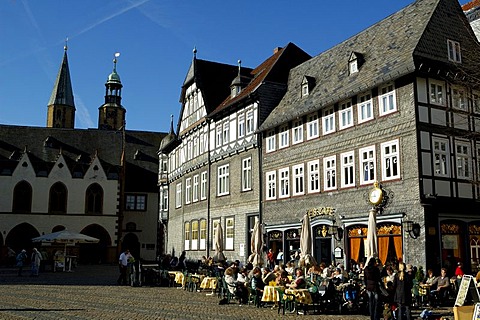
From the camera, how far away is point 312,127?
2808 centimetres

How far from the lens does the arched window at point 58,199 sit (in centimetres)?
5706

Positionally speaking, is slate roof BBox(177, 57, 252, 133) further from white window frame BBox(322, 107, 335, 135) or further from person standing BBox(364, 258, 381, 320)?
person standing BBox(364, 258, 381, 320)

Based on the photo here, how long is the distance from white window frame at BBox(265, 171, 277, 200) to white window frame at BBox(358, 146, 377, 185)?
7107 mm

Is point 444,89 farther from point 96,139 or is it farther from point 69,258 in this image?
point 96,139

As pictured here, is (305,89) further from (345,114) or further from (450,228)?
(450,228)

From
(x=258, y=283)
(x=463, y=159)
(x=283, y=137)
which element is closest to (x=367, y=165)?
(x=463, y=159)

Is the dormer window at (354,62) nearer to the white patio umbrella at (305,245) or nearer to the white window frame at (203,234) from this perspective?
the white patio umbrella at (305,245)

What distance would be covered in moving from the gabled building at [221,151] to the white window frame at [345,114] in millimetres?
7051

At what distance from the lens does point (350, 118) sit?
83.7 ft

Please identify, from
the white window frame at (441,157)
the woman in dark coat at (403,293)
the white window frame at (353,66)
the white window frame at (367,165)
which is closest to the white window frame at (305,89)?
the white window frame at (353,66)

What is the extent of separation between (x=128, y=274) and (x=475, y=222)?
1665 cm

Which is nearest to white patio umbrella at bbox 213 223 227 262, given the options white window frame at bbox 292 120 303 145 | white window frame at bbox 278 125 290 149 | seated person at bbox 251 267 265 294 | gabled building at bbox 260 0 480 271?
gabled building at bbox 260 0 480 271

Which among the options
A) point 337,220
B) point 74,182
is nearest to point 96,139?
point 74,182

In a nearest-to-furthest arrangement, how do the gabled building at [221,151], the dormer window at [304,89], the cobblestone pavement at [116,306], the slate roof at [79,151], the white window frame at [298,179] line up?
the cobblestone pavement at [116,306]
the white window frame at [298,179]
the dormer window at [304,89]
the gabled building at [221,151]
the slate roof at [79,151]
